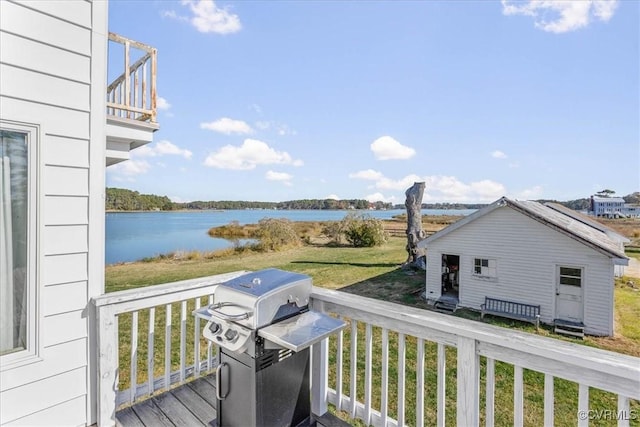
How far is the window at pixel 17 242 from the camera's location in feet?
5.15

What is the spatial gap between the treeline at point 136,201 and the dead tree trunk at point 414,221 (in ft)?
34.8

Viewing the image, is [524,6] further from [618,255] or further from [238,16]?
[238,16]

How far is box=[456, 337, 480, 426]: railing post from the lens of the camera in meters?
1.28

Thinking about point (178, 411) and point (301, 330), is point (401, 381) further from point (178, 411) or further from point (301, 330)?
point (178, 411)

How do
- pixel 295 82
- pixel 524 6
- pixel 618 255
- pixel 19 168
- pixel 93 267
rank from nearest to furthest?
pixel 19 168
pixel 93 267
pixel 618 255
pixel 524 6
pixel 295 82

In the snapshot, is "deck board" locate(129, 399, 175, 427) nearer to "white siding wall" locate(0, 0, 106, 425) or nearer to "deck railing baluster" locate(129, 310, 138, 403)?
"deck railing baluster" locate(129, 310, 138, 403)

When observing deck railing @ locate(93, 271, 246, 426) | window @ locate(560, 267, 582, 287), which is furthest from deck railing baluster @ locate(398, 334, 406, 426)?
window @ locate(560, 267, 582, 287)

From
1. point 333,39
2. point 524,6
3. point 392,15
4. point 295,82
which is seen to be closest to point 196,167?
point 295,82

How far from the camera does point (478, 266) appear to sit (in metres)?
7.82

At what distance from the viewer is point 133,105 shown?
3.01 metres

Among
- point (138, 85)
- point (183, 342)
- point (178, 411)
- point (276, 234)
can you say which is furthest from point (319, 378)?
point (276, 234)

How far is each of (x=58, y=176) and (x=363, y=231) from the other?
1648cm

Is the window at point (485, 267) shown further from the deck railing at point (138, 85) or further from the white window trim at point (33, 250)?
the white window trim at point (33, 250)

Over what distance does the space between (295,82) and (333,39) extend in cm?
386
